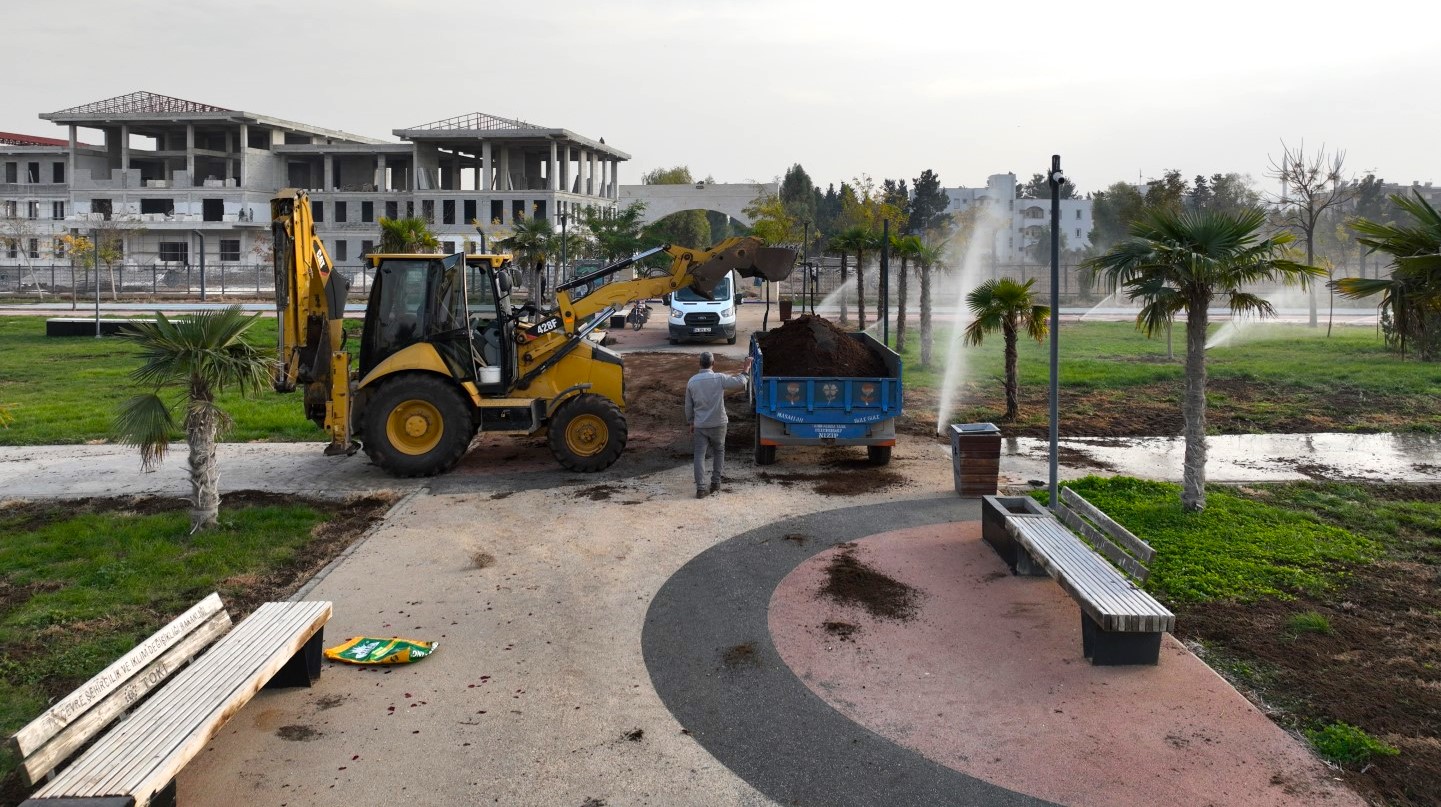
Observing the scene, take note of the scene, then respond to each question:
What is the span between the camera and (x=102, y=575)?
9.23 metres

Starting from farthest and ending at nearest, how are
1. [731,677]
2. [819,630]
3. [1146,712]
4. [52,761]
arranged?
1. [819,630]
2. [731,677]
3. [1146,712]
4. [52,761]

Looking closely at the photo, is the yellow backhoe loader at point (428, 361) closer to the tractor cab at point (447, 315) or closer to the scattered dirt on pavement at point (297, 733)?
the tractor cab at point (447, 315)

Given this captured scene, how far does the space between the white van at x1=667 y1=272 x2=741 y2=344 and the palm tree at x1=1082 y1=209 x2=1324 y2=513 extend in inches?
838

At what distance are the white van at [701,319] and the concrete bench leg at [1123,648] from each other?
25.3 m

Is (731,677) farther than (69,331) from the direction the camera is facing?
No

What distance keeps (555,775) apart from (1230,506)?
8502 millimetres

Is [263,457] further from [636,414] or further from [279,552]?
[636,414]

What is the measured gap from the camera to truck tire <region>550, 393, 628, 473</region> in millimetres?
13828

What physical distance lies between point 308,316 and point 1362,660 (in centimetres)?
1182

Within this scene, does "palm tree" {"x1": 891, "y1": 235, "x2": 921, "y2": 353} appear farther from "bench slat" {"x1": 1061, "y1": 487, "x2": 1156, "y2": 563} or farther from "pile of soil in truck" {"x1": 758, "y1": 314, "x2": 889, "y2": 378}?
"bench slat" {"x1": 1061, "y1": 487, "x2": 1156, "y2": 563}

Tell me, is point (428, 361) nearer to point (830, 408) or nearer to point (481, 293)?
point (481, 293)

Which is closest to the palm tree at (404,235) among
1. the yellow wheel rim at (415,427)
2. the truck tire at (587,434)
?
the yellow wheel rim at (415,427)

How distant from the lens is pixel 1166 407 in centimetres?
1919

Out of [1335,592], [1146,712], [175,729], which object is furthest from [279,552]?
[1335,592]
